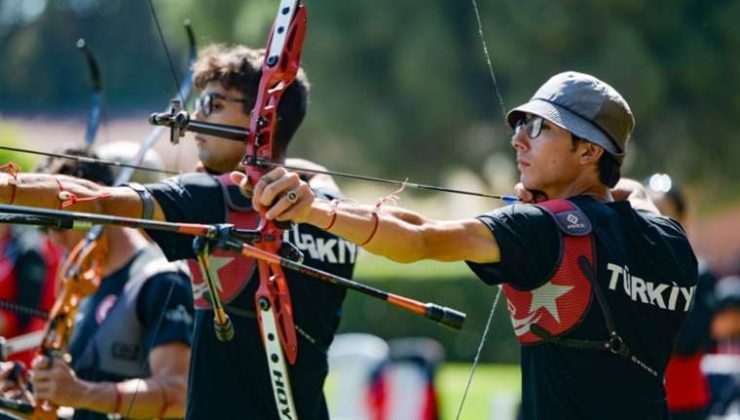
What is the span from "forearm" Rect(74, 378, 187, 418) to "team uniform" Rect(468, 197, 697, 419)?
4.72 feet

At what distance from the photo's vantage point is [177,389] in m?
5.20

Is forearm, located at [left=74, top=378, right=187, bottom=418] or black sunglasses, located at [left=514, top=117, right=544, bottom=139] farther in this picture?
forearm, located at [left=74, top=378, right=187, bottom=418]

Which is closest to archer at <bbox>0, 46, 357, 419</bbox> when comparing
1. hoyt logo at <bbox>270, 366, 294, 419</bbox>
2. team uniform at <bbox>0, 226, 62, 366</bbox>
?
hoyt logo at <bbox>270, 366, 294, 419</bbox>

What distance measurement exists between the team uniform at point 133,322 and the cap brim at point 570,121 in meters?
1.63

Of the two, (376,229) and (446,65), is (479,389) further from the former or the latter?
(446,65)

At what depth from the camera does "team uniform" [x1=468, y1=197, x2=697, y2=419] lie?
3998mm

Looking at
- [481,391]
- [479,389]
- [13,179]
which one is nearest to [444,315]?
[13,179]

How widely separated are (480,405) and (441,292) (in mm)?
7266

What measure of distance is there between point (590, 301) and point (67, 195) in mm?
1471

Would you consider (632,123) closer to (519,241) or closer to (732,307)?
(519,241)

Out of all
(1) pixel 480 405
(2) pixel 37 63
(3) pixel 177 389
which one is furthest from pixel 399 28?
(3) pixel 177 389

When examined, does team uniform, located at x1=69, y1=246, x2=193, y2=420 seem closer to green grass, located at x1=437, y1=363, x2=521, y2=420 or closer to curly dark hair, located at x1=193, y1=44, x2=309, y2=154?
curly dark hair, located at x1=193, y1=44, x2=309, y2=154

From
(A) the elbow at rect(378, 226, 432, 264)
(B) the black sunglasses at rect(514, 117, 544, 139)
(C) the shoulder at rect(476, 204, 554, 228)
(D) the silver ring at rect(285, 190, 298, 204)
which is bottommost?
(A) the elbow at rect(378, 226, 432, 264)

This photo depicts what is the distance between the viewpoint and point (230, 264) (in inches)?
182
